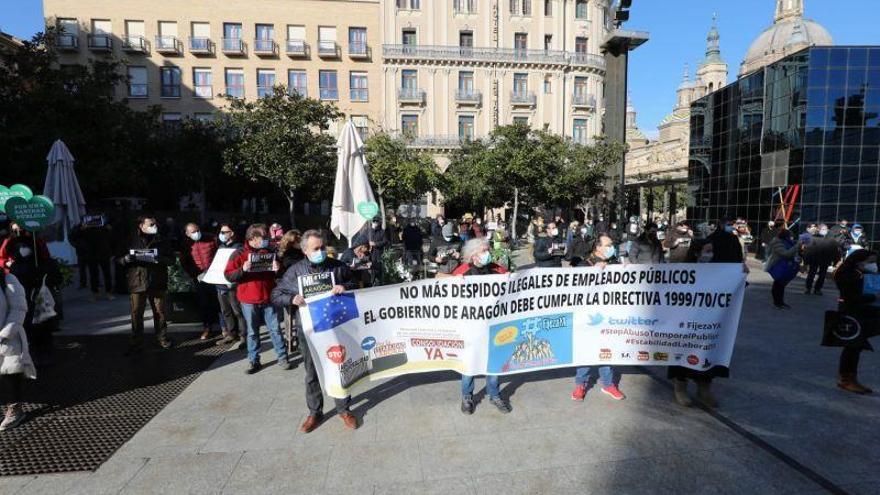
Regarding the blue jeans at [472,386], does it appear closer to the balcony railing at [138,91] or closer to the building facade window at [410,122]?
the building facade window at [410,122]

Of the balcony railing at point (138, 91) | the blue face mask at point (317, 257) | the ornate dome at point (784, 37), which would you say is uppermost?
the ornate dome at point (784, 37)

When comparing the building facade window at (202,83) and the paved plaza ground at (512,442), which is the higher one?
the building facade window at (202,83)

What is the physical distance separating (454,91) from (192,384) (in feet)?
127

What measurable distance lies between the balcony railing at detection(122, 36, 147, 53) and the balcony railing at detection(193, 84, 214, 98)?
4349mm

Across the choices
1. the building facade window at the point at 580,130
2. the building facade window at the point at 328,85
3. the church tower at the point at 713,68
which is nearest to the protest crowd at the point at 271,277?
the building facade window at the point at 328,85

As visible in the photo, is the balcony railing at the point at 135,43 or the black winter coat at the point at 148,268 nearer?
the black winter coat at the point at 148,268

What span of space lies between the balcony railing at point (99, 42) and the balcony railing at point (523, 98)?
31335mm

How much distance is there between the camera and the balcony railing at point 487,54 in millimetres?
40344

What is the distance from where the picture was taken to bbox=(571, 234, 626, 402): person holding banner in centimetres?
505

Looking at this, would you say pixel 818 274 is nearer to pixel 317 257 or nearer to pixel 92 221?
pixel 317 257

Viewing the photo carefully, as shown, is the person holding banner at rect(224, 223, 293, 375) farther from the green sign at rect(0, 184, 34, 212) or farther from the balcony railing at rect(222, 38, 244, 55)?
the balcony railing at rect(222, 38, 244, 55)

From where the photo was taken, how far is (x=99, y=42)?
37.2 meters

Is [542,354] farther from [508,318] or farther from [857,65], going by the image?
[857,65]

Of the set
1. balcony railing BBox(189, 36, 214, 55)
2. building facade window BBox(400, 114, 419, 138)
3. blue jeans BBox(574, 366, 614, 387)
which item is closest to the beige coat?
blue jeans BBox(574, 366, 614, 387)
